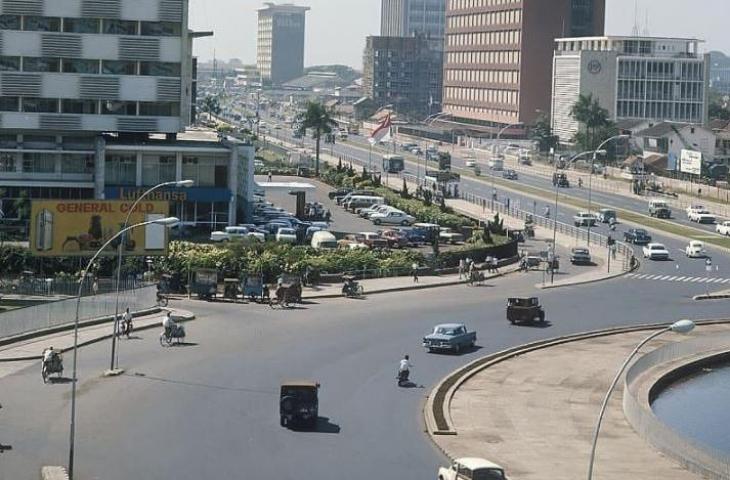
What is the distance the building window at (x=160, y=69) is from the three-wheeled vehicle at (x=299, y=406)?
6066 centimetres

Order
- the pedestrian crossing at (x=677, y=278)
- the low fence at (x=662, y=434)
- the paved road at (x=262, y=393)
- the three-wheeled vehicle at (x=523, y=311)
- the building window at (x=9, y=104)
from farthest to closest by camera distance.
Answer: the building window at (x=9, y=104) < the pedestrian crossing at (x=677, y=278) < the three-wheeled vehicle at (x=523, y=311) < the paved road at (x=262, y=393) < the low fence at (x=662, y=434)

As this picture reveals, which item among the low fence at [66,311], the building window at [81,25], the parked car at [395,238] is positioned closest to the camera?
the low fence at [66,311]

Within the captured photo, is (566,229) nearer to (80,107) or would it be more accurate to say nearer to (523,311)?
(80,107)

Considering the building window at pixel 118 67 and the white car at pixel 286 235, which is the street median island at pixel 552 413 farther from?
the building window at pixel 118 67

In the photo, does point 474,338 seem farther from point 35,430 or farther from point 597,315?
point 35,430

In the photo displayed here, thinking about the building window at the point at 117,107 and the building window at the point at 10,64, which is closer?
the building window at the point at 10,64

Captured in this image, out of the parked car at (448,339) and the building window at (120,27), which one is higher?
the building window at (120,27)

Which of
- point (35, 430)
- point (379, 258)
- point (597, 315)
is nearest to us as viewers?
point (35, 430)

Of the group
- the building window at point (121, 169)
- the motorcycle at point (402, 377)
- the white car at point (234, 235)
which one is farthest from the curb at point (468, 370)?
the building window at point (121, 169)

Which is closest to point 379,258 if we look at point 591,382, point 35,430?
point 591,382

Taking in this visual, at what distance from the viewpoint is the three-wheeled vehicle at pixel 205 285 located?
284ft

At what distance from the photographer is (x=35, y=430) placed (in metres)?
53.7

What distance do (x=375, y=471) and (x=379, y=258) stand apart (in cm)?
5184

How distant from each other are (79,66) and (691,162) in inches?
3551
